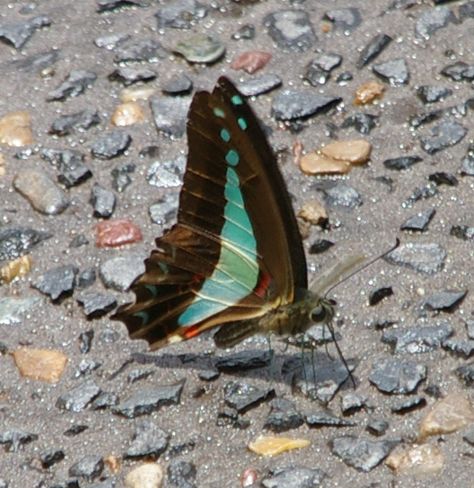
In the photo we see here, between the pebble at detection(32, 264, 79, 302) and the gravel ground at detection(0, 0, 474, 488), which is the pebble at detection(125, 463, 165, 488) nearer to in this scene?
the gravel ground at detection(0, 0, 474, 488)

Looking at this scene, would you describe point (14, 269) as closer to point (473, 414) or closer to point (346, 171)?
Answer: point (346, 171)

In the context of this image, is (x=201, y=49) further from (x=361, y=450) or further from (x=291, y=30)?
(x=361, y=450)

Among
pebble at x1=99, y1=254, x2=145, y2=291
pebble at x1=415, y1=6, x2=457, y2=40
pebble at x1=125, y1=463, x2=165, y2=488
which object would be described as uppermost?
pebble at x1=415, y1=6, x2=457, y2=40

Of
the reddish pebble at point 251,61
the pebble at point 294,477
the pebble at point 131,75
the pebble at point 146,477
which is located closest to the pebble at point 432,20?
the reddish pebble at point 251,61

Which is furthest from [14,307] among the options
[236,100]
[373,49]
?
[373,49]

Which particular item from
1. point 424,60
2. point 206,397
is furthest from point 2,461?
point 424,60

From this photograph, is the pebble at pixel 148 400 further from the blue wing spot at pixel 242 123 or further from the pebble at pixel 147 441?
the blue wing spot at pixel 242 123

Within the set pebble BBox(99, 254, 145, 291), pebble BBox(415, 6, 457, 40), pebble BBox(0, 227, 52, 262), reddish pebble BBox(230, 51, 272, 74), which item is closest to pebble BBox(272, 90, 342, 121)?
reddish pebble BBox(230, 51, 272, 74)
